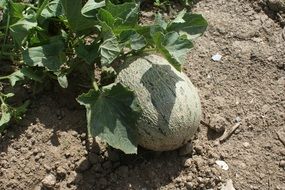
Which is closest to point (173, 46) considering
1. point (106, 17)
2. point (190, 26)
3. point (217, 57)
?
point (190, 26)

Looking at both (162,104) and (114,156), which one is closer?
(162,104)

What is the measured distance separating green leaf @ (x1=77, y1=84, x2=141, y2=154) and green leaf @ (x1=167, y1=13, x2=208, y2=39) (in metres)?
0.58

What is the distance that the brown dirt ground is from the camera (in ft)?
11.1

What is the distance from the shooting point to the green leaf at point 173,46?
3270 millimetres

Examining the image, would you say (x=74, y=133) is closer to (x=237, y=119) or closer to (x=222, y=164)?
(x=222, y=164)

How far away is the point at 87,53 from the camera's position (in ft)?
11.4

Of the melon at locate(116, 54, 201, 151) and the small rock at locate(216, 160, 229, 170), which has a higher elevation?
the melon at locate(116, 54, 201, 151)

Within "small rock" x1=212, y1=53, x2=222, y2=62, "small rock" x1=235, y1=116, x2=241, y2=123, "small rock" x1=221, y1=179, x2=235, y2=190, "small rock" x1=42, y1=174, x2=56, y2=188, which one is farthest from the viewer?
"small rock" x1=212, y1=53, x2=222, y2=62

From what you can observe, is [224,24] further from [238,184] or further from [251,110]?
[238,184]

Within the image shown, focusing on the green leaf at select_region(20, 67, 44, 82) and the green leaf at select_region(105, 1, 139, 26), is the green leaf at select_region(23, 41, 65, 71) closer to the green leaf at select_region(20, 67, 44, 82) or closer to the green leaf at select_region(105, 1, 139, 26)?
the green leaf at select_region(20, 67, 44, 82)

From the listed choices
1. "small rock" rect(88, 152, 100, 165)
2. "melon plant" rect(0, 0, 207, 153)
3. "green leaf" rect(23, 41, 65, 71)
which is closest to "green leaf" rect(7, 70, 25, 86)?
"melon plant" rect(0, 0, 207, 153)

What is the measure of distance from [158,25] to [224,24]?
1.02 m

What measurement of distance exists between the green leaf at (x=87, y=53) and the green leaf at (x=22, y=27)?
304 millimetres

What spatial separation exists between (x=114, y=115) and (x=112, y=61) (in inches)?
14.6
